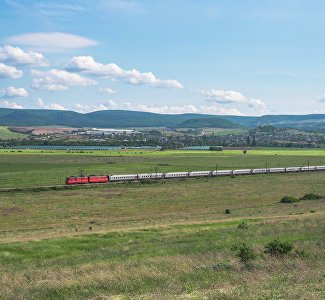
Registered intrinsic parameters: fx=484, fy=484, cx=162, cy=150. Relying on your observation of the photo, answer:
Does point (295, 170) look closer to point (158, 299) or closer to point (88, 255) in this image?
point (88, 255)

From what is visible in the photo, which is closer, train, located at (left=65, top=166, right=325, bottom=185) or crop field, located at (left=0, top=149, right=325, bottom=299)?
crop field, located at (left=0, top=149, right=325, bottom=299)

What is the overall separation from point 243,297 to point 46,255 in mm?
17841

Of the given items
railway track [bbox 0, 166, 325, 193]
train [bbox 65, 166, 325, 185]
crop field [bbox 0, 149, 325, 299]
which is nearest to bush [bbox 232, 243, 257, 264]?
crop field [bbox 0, 149, 325, 299]

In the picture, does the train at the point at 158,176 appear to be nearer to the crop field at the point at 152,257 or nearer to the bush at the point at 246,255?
the crop field at the point at 152,257

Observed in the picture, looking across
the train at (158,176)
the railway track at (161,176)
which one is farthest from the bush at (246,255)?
the train at (158,176)

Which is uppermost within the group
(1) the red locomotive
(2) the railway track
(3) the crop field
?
(3) the crop field

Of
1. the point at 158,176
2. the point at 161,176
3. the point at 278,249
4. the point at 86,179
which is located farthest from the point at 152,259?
the point at 161,176

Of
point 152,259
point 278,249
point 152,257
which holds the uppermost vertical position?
point 278,249

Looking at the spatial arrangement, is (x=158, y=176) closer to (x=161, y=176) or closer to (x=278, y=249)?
(x=161, y=176)

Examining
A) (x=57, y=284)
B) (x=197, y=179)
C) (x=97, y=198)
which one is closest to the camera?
(x=57, y=284)

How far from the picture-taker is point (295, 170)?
124188 millimetres

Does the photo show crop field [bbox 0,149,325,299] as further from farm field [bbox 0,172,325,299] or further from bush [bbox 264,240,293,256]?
bush [bbox 264,240,293,256]

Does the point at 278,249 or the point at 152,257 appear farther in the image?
the point at 152,257

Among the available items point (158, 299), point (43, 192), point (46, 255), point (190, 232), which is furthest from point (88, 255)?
point (43, 192)
